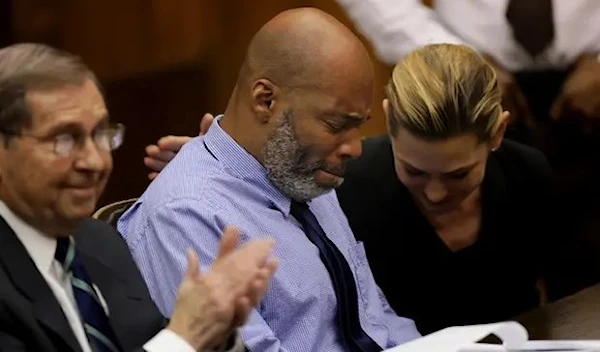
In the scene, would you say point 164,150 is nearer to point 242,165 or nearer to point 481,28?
point 242,165

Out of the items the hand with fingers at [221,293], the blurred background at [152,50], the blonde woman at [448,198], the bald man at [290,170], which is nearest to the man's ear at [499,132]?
the blonde woman at [448,198]

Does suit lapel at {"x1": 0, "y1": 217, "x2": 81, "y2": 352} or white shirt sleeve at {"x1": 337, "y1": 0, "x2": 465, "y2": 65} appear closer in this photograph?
suit lapel at {"x1": 0, "y1": 217, "x2": 81, "y2": 352}

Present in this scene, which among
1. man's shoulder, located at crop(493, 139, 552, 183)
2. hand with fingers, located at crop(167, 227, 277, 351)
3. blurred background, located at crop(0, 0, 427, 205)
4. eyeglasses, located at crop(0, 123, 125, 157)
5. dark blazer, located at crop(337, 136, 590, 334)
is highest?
eyeglasses, located at crop(0, 123, 125, 157)

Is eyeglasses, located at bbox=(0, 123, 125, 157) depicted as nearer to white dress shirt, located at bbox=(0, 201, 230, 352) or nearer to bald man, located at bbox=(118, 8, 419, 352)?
white dress shirt, located at bbox=(0, 201, 230, 352)

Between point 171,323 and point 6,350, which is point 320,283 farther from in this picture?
point 6,350

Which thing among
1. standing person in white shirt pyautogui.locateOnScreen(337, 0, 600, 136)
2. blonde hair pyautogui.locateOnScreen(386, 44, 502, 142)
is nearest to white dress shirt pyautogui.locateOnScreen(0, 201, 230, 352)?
blonde hair pyautogui.locateOnScreen(386, 44, 502, 142)

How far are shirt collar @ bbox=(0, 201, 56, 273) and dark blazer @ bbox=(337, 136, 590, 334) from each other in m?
0.88

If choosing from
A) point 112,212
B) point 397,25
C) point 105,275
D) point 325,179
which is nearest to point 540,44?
point 397,25

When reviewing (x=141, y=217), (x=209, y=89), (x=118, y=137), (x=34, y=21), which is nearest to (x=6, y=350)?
(x=118, y=137)

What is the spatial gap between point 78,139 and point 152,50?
2.49 metres

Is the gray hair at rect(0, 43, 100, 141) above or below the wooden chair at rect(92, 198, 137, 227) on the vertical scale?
above

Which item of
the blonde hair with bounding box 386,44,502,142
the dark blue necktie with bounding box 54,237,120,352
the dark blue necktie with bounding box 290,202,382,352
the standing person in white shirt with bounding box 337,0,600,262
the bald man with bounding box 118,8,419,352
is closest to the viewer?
the dark blue necktie with bounding box 54,237,120,352

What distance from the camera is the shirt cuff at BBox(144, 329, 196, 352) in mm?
1462

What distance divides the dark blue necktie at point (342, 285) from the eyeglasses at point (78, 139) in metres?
0.50
